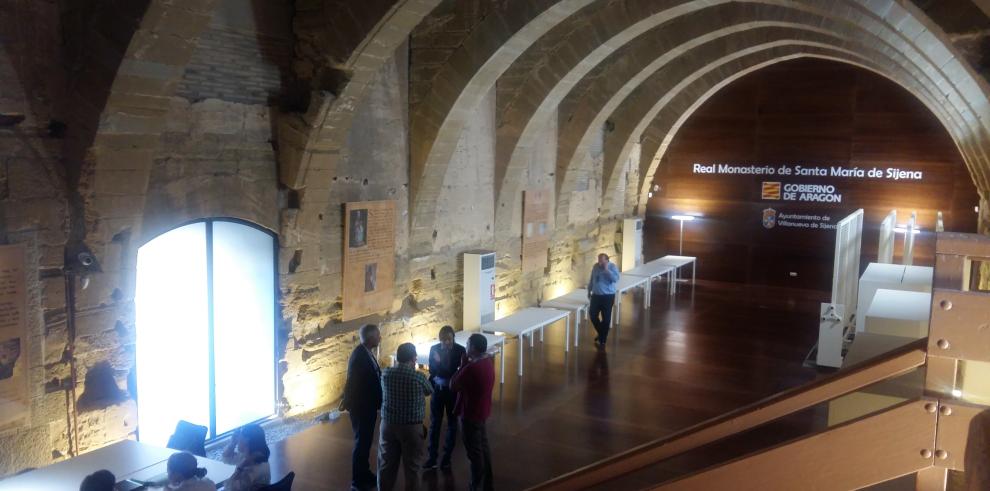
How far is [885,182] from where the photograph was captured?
16.3m

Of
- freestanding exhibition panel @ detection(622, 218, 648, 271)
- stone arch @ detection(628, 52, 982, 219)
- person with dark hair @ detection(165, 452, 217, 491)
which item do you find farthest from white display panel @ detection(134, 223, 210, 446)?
stone arch @ detection(628, 52, 982, 219)

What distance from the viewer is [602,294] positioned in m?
11.5

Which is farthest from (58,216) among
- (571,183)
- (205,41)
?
(571,183)

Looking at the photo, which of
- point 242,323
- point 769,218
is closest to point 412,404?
point 242,323

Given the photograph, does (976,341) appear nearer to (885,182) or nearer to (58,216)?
(58,216)

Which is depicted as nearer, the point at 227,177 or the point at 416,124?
the point at 227,177

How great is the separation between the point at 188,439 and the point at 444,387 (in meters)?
2.12

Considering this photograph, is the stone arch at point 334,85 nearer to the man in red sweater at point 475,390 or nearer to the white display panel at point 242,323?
the white display panel at point 242,323

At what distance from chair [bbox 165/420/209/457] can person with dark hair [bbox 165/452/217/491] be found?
131cm

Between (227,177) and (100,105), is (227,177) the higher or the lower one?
the lower one

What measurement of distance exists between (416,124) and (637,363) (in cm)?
434

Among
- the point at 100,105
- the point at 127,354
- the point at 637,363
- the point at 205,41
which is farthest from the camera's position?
the point at 637,363

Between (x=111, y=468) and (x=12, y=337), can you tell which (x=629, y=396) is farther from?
(x=12, y=337)

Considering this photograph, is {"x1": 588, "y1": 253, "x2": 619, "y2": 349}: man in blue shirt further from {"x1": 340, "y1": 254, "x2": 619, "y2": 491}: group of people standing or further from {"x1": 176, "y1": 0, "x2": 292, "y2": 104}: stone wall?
{"x1": 176, "y1": 0, "x2": 292, "y2": 104}: stone wall
